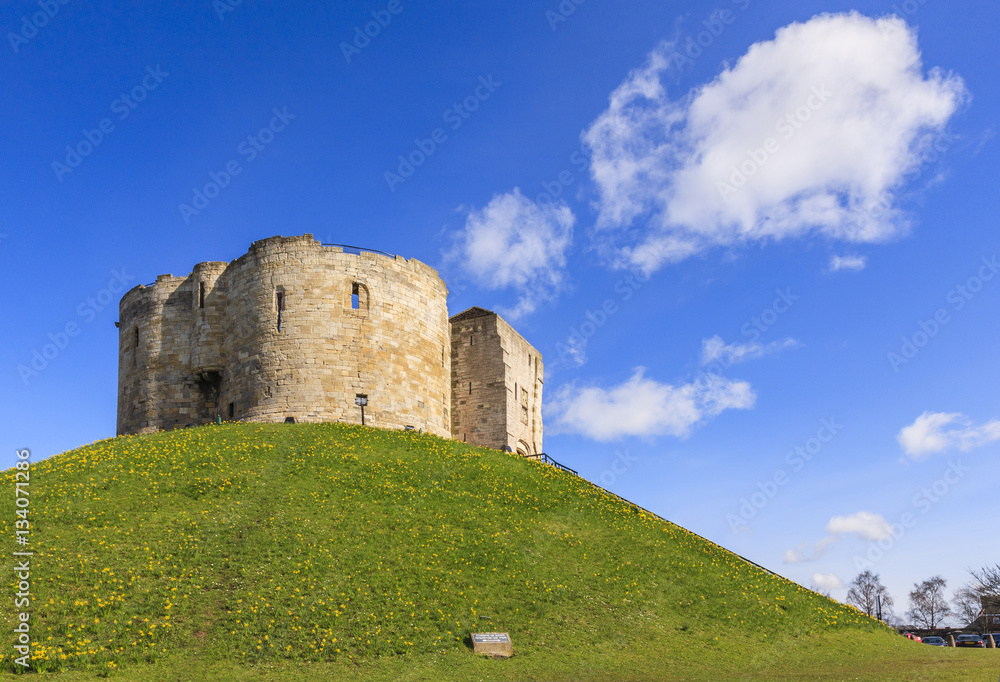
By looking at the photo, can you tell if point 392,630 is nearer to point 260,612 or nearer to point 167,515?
point 260,612

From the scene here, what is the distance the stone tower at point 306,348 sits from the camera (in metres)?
37.5

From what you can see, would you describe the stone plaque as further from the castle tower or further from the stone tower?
the castle tower

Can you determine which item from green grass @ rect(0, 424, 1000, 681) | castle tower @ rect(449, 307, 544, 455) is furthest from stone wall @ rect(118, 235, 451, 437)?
green grass @ rect(0, 424, 1000, 681)

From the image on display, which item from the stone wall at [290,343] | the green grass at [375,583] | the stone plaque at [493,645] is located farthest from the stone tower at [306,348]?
the stone plaque at [493,645]

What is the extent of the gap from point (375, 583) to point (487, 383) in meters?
23.9

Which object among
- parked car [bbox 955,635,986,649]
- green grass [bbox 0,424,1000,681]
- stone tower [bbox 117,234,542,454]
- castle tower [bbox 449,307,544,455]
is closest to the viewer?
green grass [bbox 0,424,1000,681]

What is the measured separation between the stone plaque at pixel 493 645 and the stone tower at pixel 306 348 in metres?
19.7

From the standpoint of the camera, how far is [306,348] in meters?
37.5

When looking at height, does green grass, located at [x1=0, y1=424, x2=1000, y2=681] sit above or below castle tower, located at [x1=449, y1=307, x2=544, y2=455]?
below

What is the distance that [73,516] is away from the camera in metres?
22.1

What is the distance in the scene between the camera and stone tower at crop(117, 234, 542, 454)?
37.5 m

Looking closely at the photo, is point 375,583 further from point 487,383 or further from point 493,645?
point 487,383

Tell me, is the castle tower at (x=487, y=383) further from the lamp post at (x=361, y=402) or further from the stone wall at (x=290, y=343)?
the lamp post at (x=361, y=402)

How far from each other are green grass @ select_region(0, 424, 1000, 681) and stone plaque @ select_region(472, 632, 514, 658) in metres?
0.52
